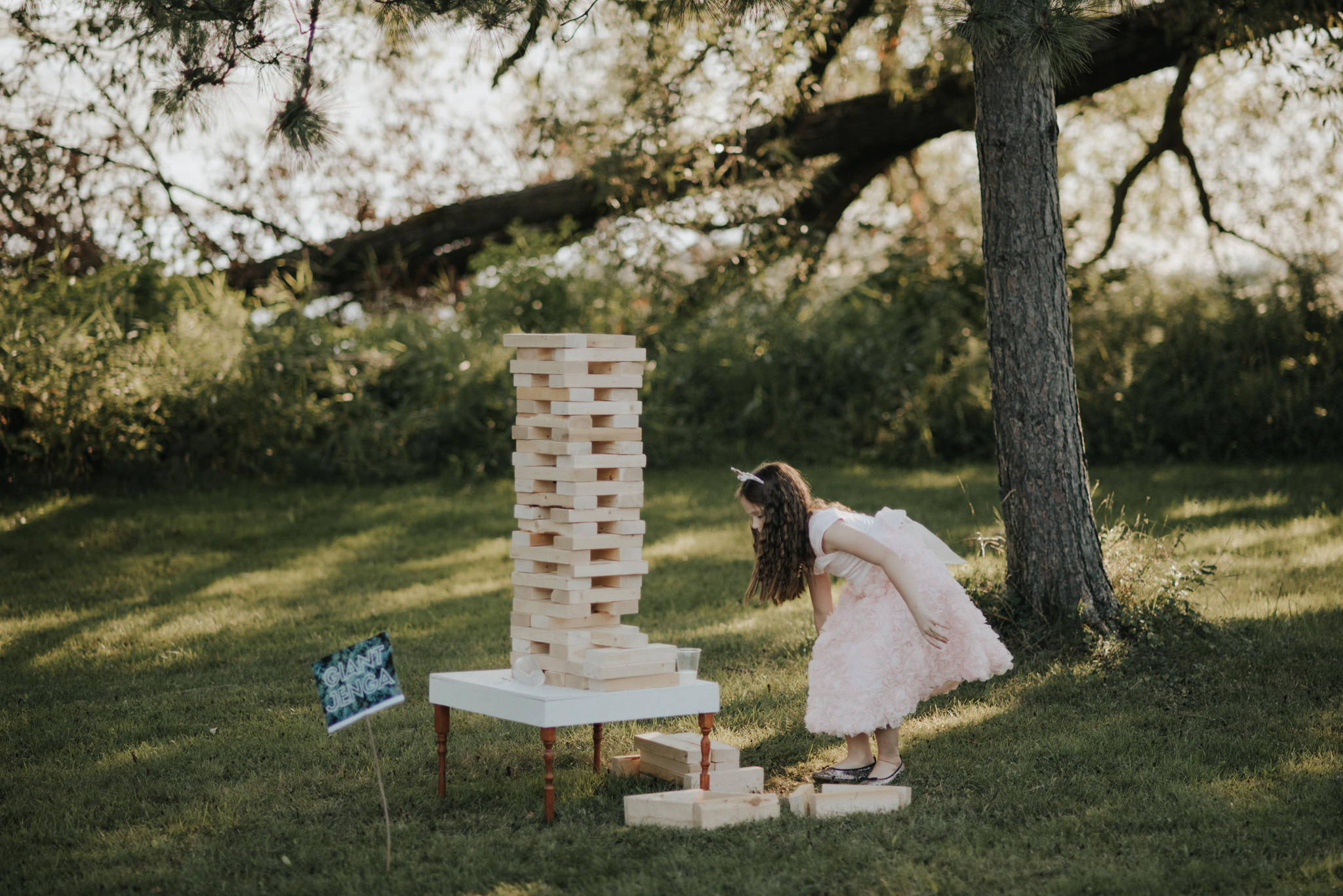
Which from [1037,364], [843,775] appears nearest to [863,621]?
[843,775]

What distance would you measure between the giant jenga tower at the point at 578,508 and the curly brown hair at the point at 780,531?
1.65 feet

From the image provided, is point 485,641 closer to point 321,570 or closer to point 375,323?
point 321,570

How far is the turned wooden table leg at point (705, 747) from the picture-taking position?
4441 millimetres

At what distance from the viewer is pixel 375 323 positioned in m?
12.4

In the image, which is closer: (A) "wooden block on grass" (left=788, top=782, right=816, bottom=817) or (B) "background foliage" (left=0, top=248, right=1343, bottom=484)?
(A) "wooden block on grass" (left=788, top=782, right=816, bottom=817)

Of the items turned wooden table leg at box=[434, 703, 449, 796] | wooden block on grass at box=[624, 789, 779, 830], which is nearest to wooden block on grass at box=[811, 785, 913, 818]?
wooden block on grass at box=[624, 789, 779, 830]

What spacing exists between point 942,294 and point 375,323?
19.5 ft

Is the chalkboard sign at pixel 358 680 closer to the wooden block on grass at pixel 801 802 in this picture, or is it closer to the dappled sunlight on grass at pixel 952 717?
the wooden block on grass at pixel 801 802

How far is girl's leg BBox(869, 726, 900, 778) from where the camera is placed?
188 inches

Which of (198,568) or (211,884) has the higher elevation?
(198,568)

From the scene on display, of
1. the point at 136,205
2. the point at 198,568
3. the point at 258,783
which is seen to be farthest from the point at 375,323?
the point at 258,783

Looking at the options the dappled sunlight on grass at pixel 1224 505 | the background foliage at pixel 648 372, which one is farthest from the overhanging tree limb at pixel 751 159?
the dappled sunlight on grass at pixel 1224 505

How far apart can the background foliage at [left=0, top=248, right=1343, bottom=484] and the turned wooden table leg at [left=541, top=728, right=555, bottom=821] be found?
23.9 feet

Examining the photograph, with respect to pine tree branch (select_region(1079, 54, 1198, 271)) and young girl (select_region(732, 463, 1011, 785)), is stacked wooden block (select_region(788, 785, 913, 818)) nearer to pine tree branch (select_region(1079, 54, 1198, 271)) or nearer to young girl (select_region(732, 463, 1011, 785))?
young girl (select_region(732, 463, 1011, 785))
